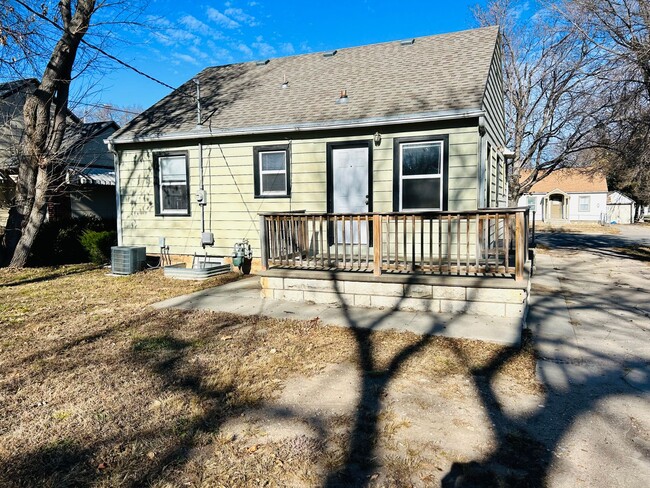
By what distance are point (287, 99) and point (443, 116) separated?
382cm

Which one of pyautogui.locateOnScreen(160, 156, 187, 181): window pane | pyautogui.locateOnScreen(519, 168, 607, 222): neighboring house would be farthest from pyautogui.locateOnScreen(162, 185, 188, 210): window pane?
pyautogui.locateOnScreen(519, 168, 607, 222): neighboring house

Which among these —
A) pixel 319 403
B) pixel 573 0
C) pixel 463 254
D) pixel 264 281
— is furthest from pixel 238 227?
pixel 573 0

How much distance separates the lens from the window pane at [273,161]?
8.97m

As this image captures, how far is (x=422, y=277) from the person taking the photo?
598cm

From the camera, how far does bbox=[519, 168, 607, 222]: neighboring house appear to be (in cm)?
3622

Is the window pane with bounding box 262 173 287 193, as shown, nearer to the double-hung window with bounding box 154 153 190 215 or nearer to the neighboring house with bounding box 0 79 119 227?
the double-hung window with bounding box 154 153 190 215

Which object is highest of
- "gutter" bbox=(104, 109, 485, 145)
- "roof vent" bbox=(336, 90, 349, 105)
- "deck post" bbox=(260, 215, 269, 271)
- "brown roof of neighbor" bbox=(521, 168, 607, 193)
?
"brown roof of neighbor" bbox=(521, 168, 607, 193)

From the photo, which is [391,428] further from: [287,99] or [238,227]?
[287,99]

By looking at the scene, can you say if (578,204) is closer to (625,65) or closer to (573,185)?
(573,185)

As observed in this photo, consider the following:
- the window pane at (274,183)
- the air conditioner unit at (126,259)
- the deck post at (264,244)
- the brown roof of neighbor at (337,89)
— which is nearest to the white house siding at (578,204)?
the brown roof of neighbor at (337,89)

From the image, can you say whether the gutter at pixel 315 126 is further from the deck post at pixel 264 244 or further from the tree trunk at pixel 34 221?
the deck post at pixel 264 244

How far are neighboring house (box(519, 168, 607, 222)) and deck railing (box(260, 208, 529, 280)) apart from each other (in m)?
33.2

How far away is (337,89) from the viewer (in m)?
9.43

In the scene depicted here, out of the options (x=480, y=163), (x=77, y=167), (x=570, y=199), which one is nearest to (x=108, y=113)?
(x=77, y=167)
